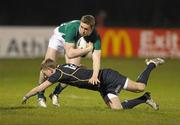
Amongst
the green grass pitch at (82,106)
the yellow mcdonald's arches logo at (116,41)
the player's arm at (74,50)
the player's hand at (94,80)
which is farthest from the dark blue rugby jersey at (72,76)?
the yellow mcdonald's arches logo at (116,41)

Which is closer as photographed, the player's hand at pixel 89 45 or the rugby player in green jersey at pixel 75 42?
the rugby player in green jersey at pixel 75 42

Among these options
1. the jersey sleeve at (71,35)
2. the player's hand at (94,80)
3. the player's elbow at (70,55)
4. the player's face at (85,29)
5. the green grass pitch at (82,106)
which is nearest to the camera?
the green grass pitch at (82,106)

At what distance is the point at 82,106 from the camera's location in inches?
537

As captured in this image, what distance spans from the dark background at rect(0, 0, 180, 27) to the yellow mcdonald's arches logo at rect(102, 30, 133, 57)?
4.52 metres

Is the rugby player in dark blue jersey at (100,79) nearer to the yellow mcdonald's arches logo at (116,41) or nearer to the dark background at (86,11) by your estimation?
the yellow mcdonald's arches logo at (116,41)

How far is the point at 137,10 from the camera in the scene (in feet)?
123

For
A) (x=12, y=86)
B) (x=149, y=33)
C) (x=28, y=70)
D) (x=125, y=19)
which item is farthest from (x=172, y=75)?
(x=125, y=19)

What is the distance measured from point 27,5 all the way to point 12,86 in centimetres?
1869

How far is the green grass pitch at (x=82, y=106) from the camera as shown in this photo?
36.2 ft

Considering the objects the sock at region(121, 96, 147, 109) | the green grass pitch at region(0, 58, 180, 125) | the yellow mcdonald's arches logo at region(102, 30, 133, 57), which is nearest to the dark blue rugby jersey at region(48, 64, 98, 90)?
the green grass pitch at region(0, 58, 180, 125)

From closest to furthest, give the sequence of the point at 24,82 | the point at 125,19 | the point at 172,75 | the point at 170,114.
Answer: the point at 170,114 < the point at 24,82 < the point at 172,75 < the point at 125,19

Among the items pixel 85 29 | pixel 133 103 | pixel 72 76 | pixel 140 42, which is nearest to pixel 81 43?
pixel 85 29

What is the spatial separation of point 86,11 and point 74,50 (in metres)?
24.9

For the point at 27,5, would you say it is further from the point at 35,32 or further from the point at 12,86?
the point at 12,86
